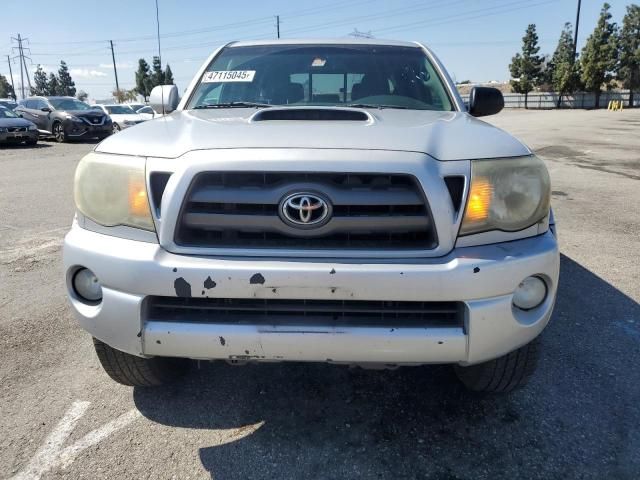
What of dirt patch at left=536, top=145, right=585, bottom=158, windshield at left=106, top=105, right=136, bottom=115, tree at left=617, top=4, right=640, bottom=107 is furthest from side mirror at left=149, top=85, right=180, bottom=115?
tree at left=617, top=4, right=640, bottom=107

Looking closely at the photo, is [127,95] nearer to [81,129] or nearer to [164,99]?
[81,129]

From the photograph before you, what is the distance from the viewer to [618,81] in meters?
56.7

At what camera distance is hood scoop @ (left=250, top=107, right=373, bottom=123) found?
248cm

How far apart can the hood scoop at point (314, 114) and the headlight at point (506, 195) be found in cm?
72

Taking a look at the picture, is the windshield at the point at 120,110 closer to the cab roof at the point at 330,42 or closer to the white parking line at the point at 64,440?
the cab roof at the point at 330,42

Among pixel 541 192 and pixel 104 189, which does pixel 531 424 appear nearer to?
pixel 541 192

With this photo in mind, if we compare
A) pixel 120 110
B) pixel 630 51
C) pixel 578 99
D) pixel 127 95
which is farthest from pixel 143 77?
pixel 630 51

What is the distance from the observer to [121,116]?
21.7m

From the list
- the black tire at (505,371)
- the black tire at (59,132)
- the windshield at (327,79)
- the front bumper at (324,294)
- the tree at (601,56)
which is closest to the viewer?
the front bumper at (324,294)

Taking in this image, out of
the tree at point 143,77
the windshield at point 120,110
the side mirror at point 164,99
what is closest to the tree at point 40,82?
the tree at point 143,77

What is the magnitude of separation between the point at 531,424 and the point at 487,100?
2.11 m

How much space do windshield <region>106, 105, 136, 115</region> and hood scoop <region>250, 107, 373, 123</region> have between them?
21.7 m

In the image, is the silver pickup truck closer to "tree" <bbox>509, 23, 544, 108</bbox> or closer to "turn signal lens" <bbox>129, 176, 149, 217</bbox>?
"turn signal lens" <bbox>129, 176, 149, 217</bbox>

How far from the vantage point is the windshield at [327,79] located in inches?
126
